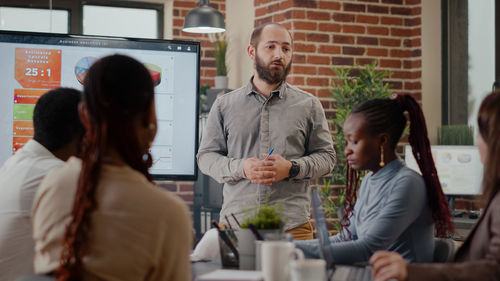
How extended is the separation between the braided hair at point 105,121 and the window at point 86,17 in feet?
15.7

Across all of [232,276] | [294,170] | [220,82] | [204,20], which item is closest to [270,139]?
[294,170]

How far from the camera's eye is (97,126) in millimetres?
1121

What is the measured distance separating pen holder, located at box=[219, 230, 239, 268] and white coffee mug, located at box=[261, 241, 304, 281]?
1.07ft

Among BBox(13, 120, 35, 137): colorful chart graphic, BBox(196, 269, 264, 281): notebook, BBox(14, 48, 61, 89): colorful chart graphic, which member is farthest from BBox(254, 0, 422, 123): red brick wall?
BBox(196, 269, 264, 281): notebook

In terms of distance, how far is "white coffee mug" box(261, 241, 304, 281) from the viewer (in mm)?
1435

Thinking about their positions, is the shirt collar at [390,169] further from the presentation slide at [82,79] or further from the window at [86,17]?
the window at [86,17]

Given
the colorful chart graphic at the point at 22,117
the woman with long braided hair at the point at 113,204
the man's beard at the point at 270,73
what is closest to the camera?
the woman with long braided hair at the point at 113,204

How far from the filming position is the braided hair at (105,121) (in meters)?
1.08

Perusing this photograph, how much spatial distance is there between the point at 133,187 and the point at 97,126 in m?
0.14

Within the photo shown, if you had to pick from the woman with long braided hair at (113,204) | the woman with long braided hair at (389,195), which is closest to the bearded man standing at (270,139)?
the woman with long braided hair at (389,195)

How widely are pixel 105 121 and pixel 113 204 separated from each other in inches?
6.1

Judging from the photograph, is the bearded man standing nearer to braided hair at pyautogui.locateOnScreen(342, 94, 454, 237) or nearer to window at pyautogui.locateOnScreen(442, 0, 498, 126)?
braided hair at pyautogui.locateOnScreen(342, 94, 454, 237)

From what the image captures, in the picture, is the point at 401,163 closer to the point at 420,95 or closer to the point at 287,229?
the point at 287,229

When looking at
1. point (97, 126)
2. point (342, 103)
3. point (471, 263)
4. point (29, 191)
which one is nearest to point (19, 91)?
point (29, 191)
